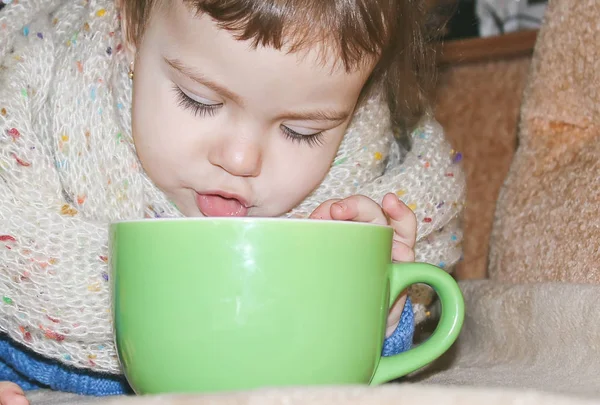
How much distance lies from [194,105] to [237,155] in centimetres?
7

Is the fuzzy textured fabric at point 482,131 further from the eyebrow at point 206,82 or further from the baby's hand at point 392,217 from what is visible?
the eyebrow at point 206,82

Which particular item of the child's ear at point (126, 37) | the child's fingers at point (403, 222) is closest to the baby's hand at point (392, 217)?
the child's fingers at point (403, 222)

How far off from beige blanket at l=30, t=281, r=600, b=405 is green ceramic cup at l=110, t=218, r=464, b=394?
6 centimetres

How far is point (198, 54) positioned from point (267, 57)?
0.07 meters

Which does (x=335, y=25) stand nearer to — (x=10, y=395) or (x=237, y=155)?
(x=237, y=155)

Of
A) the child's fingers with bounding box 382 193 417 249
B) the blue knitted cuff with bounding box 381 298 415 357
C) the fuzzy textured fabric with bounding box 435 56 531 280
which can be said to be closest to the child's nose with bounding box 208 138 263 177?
the child's fingers with bounding box 382 193 417 249

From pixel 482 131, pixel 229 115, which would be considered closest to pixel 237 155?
pixel 229 115

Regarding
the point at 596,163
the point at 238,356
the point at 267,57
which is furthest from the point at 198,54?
the point at 596,163

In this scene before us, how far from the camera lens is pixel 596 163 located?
773 millimetres

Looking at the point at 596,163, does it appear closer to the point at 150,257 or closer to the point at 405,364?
the point at 405,364

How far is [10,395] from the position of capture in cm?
61

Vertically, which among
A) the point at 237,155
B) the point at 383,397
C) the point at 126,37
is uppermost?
the point at 126,37

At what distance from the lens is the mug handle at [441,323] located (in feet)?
1.88

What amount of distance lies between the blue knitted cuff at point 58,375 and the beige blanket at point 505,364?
6 cm
